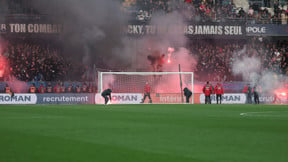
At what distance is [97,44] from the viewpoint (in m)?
36.8

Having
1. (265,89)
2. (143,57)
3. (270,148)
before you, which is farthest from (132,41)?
(270,148)

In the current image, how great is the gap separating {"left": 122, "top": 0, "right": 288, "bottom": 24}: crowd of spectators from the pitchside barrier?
6.67 meters

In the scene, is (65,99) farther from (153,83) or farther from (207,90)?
(207,90)

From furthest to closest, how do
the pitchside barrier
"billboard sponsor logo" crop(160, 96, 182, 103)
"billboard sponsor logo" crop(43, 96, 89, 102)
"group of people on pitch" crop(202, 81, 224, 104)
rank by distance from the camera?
"billboard sponsor logo" crop(160, 96, 182, 103) → "billboard sponsor logo" crop(43, 96, 89, 102) → the pitchside barrier → "group of people on pitch" crop(202, 81, 224, 104)

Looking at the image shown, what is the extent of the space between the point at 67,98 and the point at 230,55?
12461mm

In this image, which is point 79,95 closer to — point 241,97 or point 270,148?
point 241,97

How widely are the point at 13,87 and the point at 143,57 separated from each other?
405 inches

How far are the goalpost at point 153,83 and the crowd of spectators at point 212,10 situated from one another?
497 cm

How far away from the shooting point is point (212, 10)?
38406mm

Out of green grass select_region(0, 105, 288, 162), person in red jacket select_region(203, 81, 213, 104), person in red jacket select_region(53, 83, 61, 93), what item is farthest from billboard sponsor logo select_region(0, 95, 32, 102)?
green grass select_region(0, 105, 288, 162)

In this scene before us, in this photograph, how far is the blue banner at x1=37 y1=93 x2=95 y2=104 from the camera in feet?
103

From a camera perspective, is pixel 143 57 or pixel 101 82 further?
pixel 143 57

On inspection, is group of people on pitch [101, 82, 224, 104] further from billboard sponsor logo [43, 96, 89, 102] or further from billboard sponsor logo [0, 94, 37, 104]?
billboard sponsor logo [0, 94, 37, 104]

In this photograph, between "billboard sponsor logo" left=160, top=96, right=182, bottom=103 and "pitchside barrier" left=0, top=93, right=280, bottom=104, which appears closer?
"pitchside barrier" left=0, top=93, right=280, bottom=104
